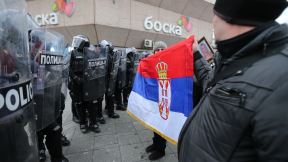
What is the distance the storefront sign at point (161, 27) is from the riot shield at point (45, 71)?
47.2 ft

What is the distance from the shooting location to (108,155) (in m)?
3.68

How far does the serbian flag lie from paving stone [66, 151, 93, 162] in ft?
3.59

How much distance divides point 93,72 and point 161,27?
45.1ft

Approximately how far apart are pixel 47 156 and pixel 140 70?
85.4 inches

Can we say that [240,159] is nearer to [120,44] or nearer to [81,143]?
[81,143]

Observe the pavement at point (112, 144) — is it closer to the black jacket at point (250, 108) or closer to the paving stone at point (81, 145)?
the paving stone at point (81, 145)

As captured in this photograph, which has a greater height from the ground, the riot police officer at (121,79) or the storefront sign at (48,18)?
the storefront sign at (48,18)

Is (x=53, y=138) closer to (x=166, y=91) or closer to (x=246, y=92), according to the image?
(x=166, y=91)

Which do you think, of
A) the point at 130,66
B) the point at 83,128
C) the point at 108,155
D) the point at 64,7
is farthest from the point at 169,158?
the point at 64,7

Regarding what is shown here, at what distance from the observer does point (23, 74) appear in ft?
4.42

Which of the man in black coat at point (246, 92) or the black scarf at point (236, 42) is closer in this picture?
the man in black coat at point (246, 92)

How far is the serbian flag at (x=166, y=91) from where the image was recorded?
247cm

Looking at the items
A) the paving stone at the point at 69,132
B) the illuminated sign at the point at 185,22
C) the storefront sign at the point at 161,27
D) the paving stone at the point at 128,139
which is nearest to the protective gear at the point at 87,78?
the paving stone at the point at 69,132

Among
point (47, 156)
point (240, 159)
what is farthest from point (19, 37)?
point (47, 156)
